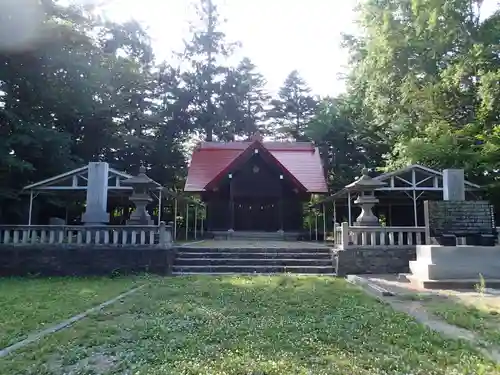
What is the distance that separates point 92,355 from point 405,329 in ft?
11.0

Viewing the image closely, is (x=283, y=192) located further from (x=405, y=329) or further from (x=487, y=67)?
(x=405, y=329)

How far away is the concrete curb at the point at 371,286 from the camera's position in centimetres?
751

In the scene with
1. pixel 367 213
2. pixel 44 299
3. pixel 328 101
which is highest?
pixel 328 101

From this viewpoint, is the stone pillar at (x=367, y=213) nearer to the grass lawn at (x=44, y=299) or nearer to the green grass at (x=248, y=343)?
the green grass at (x=248, y=343)

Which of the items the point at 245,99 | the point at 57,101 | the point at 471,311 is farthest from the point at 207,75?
the point at 471,311

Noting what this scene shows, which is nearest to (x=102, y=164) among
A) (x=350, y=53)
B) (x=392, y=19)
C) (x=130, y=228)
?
(x=130, y=228)

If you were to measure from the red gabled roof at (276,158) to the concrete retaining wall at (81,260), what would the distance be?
31.5 feet

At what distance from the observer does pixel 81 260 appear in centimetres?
1080

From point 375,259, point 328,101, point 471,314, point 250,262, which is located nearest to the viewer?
point 471,314

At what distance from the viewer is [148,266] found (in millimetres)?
10781

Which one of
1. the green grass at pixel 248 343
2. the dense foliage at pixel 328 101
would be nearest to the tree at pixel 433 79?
the dense foliage at pixel 328 101

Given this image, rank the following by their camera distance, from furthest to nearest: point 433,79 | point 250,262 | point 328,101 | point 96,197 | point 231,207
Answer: point 328,101
point 231,207
point 433,79
point 96,197
point 250,262

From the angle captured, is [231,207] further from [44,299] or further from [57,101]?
[44,299]

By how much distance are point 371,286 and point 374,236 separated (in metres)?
3.09
